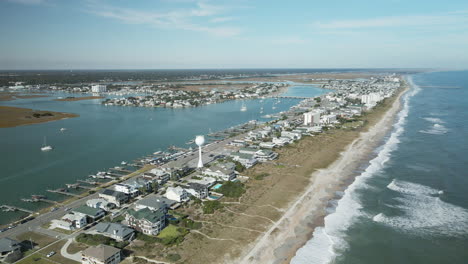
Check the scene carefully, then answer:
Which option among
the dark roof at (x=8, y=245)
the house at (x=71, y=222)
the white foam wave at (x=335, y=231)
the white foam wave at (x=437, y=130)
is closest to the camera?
the dark roof at (x=8, y=245)

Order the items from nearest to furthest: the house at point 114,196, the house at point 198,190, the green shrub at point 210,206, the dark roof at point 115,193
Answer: the green shrub at point 210,206 < the house at point 114,196 < the dark roof at point 115,193 < the house at point 198,190

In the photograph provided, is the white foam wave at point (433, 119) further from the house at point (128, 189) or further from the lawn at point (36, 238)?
the lawn at point (36, 238)

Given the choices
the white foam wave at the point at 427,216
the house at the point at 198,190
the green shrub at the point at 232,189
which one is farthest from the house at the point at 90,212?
the white foam wave at the point at 427,216

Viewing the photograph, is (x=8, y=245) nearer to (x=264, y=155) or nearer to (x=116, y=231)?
(x=116, y=231)

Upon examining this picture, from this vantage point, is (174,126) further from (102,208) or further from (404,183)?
(404,183)

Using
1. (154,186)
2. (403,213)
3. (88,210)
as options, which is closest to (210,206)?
(154,186)

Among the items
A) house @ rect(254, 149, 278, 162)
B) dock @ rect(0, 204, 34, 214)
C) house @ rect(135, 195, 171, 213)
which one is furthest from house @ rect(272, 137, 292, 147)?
dock @ rect(0, 204, 34, 214)
